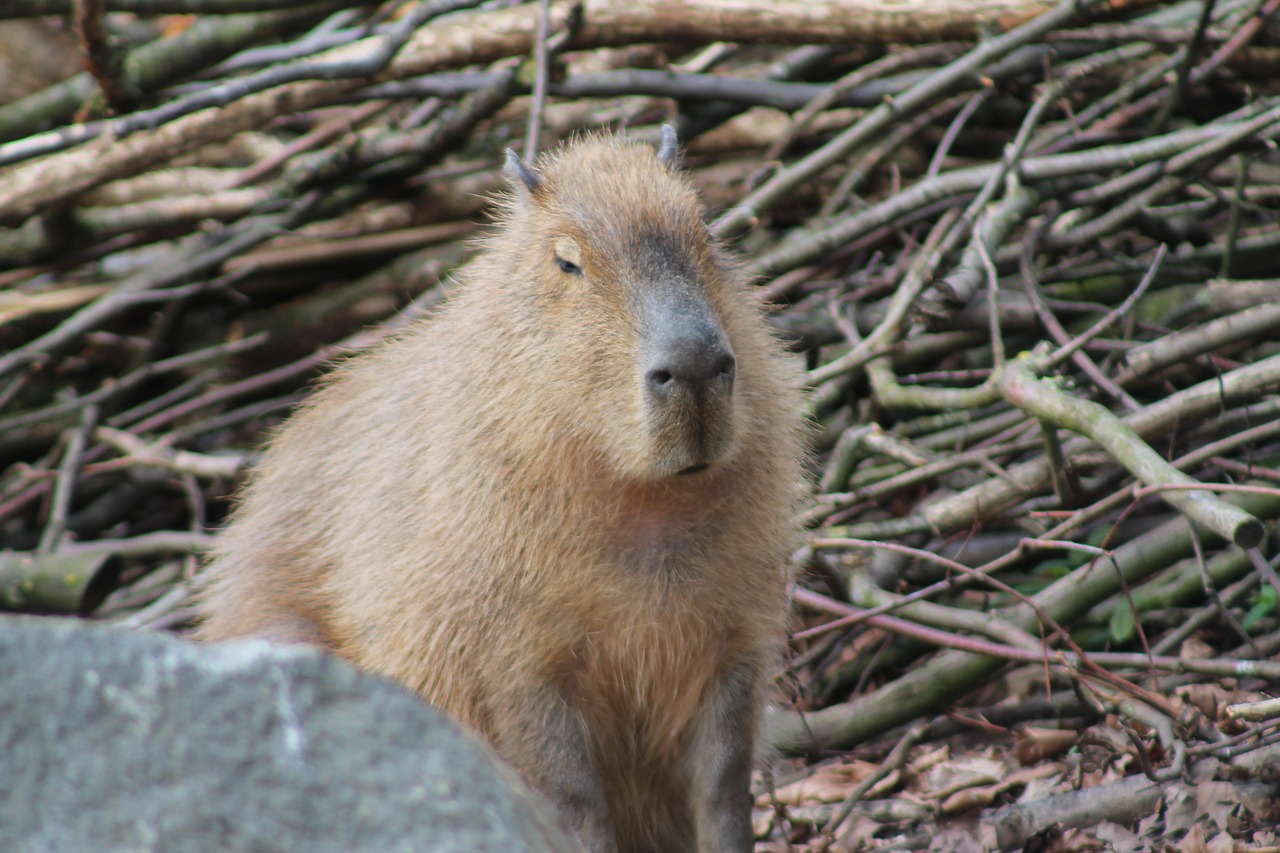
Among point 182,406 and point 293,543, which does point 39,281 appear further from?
point 293,543

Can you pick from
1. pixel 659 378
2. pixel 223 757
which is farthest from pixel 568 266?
pixel 223 757

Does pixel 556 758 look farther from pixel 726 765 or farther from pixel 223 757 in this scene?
pixel 223 757

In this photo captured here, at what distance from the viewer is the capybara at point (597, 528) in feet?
8.45

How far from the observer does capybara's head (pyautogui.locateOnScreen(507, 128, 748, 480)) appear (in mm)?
2369

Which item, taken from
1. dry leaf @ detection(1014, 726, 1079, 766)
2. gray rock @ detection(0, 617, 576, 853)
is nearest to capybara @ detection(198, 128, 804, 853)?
dry leaf @ detection(1014, 726, 1079, 766)

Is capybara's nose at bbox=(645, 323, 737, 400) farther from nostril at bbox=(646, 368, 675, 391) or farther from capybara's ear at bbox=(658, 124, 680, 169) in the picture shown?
capybara's ear at bbox=(658, 124, 680, 169)

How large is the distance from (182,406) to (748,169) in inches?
88.5

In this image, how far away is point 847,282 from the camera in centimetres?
437

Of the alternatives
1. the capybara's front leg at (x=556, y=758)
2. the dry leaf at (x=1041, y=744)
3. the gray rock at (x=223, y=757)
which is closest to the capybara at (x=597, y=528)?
the capybara's front leg at (x=556, y=758)

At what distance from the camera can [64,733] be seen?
1458 mm

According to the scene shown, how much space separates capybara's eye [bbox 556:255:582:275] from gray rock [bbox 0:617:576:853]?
1.28 metres

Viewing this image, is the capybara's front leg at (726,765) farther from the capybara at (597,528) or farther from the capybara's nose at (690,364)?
the capybara's nose at (690,364)

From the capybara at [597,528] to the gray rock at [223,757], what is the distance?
1.01 m

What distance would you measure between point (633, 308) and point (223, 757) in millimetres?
1269
